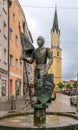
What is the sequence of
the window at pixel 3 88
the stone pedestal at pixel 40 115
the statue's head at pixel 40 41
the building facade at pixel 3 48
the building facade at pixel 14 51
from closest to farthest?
the stone pedestal at pixel 40 115 < the statue's head at pixel 40 41 < the building facade at pixel 3 48 < the window at pixel 3 88 < the building facade at pixel 14 51

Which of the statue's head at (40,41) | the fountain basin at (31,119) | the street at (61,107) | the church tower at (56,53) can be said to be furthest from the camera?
the church tower at (56,53)

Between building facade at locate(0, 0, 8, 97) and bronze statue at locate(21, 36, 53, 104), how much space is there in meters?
21.2

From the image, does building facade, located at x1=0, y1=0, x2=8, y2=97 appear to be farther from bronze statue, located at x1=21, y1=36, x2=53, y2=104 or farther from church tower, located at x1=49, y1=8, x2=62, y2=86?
church tower, located at x1=49, y1=8, x2=62, y2=86

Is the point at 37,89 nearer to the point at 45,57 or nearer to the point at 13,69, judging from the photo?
the point at 45,57

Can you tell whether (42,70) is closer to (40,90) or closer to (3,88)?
(40,90)

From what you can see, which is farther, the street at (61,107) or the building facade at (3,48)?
the building facade at (3,48)

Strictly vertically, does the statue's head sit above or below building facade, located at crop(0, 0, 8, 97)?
below

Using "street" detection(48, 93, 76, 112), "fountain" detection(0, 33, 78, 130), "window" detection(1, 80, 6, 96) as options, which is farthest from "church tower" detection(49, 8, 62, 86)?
"fountain" detection(0, 33, 78, 130)

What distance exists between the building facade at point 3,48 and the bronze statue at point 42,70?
21.2m

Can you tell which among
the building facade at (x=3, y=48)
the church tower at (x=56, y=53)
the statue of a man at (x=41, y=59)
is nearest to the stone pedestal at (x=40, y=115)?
the statue of a man at (x=41, y=59)

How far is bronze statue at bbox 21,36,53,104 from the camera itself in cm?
809

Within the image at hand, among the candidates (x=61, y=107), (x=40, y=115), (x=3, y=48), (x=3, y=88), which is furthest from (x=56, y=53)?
(x=40, y=115)

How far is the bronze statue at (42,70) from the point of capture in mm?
8094

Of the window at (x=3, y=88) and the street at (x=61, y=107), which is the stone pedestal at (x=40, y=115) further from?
the window at (x=3, y=88)
